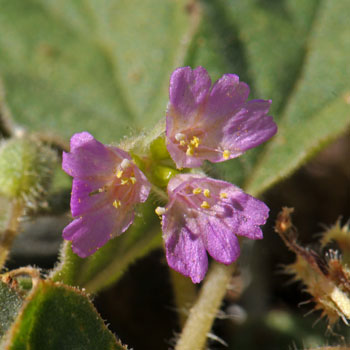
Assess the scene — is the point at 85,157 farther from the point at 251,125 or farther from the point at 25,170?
the point at 25,170

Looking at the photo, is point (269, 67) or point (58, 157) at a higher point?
point (58, 157)

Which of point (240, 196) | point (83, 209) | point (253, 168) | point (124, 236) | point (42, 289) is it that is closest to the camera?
point (42, 289)

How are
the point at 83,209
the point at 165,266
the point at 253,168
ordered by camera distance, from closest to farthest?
the point at 83,209
the point at 253,168
the point at 165,266

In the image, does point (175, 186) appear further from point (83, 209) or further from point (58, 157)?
point (58, 157)

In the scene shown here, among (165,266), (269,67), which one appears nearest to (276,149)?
(269,67)

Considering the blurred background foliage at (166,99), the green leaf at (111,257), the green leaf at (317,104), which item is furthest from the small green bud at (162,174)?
the green leaf at (317,104)

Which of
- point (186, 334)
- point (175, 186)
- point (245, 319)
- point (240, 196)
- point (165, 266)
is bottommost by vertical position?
point (245, 319)

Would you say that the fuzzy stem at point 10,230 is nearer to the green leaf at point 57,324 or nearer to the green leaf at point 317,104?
the green leaf at point 57,324
